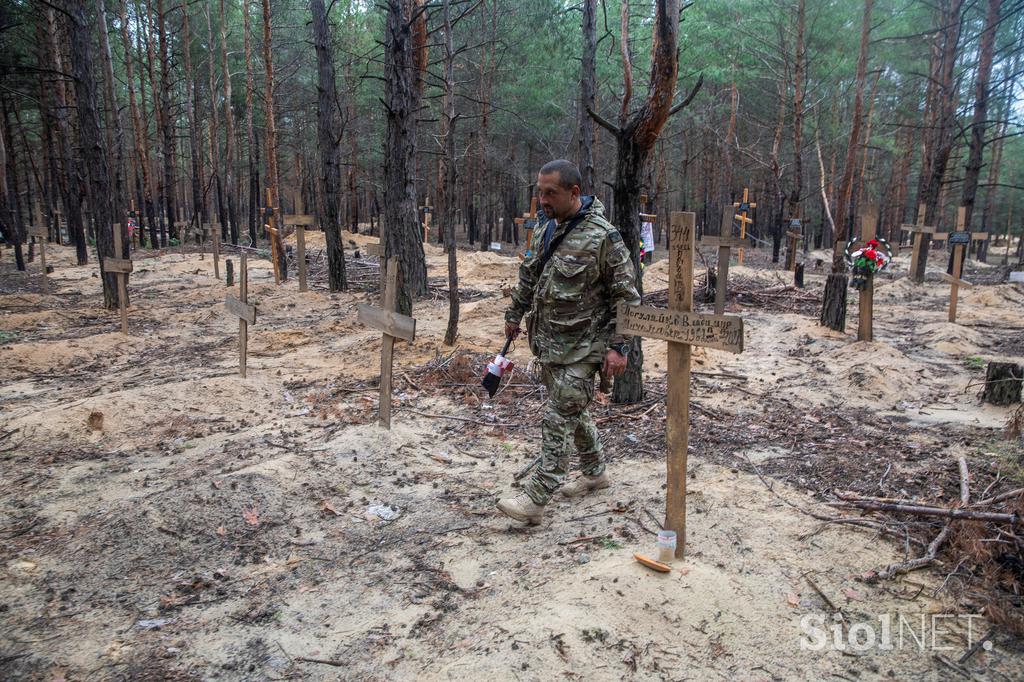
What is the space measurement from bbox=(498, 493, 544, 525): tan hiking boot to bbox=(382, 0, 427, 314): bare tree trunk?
420cm

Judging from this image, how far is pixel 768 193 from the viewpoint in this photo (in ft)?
90.8

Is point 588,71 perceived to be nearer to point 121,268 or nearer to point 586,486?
point 121,268

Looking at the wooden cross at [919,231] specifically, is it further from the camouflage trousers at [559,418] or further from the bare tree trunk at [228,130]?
the bare tree trunk at [228,130]

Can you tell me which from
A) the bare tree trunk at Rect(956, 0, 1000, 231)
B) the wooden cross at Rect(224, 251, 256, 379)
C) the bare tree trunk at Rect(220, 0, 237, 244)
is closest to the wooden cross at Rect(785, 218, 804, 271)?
the bare tree trunk at Rect(956, 0, 1000, 231)

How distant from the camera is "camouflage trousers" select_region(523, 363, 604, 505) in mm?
3715

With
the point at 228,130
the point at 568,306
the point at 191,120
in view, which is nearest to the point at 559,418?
the point at 568,306

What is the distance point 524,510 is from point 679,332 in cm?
153

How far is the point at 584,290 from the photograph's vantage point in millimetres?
3693

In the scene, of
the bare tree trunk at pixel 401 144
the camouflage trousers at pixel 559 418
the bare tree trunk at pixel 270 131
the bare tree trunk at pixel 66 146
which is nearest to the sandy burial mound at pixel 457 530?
the camouflage trousers at pixel 559 418

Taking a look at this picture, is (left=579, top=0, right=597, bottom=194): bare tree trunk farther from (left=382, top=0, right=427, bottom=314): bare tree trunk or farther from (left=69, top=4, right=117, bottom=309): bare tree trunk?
(left=69, top=4, right=117, bottom=309): bare tree trunk

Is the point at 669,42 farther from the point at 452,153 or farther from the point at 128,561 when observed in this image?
the point at 128,561

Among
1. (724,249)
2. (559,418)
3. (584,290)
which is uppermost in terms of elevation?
(724,249)

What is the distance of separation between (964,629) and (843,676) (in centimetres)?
70

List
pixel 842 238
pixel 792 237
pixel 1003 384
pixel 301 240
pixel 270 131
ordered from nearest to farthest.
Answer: pixel 1003 384
pixel 842 238
pixel 301 240
pixel 270 131
pixel 792 237
